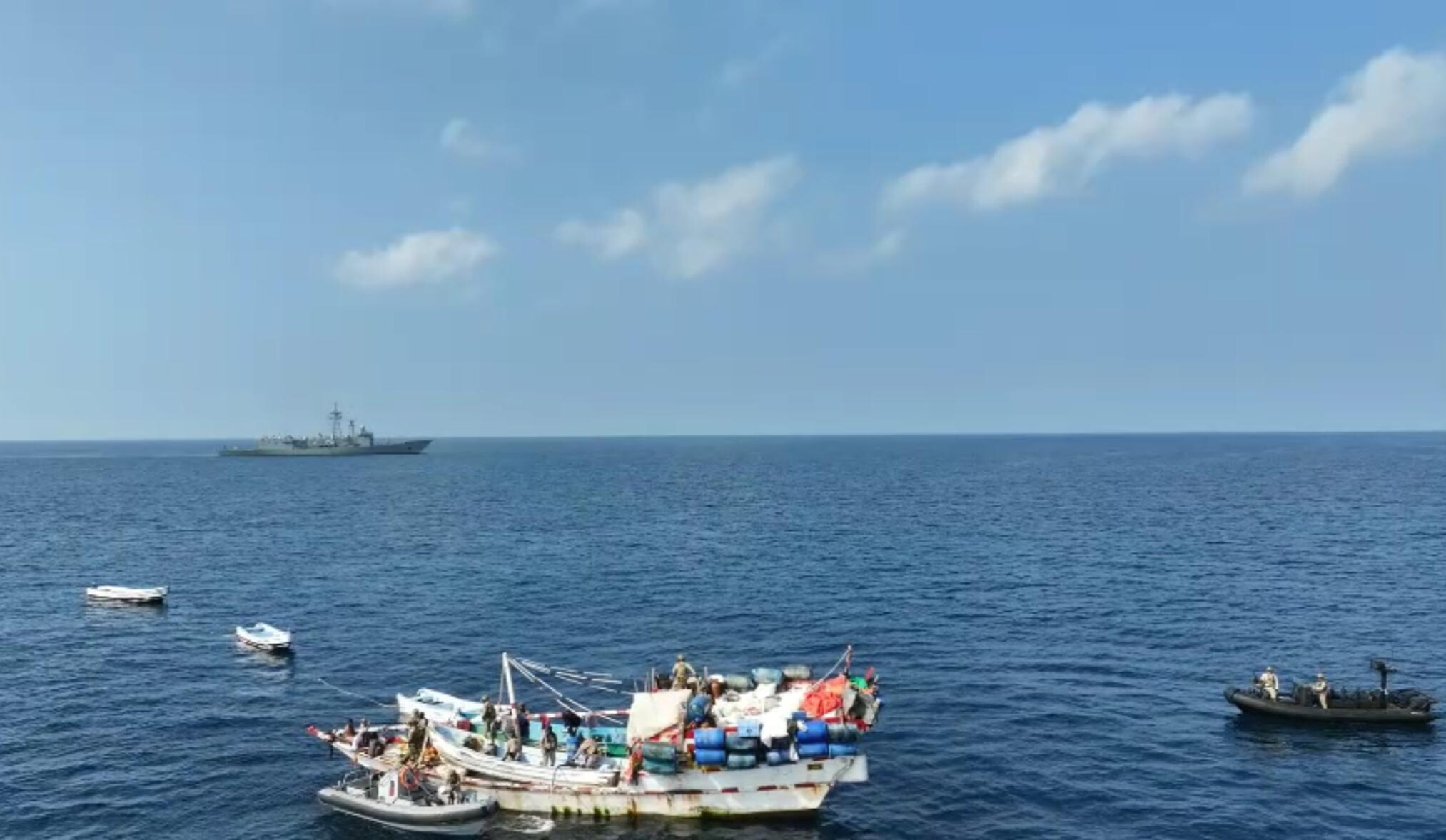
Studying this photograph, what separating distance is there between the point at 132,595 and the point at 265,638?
78.6ft

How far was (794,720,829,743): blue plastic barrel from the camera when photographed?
37.0 meters

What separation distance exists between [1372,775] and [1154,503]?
123377mm

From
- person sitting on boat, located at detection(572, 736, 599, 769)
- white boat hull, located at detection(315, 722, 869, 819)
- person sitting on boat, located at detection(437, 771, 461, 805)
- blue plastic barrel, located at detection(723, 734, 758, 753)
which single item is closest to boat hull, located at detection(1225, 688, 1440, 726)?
white boat hull, located at detection(315, 722, 869, 819)

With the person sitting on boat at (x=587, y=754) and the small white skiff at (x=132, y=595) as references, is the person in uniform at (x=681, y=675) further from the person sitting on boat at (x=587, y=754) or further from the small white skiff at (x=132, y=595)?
the small white skiff at (x=132, y=595)

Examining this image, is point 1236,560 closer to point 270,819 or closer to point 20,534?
point 270,819

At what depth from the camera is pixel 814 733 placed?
122 ft

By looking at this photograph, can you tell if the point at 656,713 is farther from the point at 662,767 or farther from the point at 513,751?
the point at 513,751

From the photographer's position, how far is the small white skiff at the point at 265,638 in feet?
202

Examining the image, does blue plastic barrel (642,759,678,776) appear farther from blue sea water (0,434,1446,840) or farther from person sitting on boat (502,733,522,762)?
person sitting on boat (502,733,522,762)

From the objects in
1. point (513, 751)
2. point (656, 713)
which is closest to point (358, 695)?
point (513, 751)

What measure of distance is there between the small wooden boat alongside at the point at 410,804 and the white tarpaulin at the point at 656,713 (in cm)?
652

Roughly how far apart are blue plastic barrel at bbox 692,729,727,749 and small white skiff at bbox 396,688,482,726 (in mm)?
12626

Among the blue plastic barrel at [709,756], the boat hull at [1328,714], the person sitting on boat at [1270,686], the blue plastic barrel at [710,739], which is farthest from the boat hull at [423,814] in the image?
the person sitting on boat at [1270,686]

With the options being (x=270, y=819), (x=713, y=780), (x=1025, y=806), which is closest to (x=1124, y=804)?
(x=1025, y=806)
